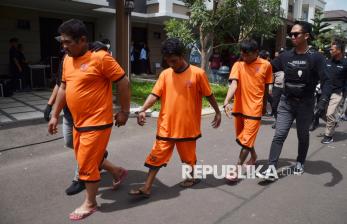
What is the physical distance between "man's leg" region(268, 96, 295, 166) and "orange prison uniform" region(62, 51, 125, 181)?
2144 mm

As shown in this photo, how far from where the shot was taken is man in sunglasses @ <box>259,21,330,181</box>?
3932 millimetres

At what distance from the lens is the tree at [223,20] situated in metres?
9.98

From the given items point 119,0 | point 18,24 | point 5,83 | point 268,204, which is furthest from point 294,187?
point 18,24

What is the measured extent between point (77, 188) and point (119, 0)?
620cm

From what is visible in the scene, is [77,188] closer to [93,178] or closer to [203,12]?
[93,178]

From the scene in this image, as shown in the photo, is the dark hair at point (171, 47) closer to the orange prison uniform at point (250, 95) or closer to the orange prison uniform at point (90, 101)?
the orange prison uniform at point (90, 101)

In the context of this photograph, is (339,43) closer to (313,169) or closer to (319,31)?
(313,169)

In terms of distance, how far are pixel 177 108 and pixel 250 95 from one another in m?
1.21

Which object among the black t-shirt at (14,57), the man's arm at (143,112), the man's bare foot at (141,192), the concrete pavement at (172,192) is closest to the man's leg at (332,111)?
the concrete pavement at (172,192)

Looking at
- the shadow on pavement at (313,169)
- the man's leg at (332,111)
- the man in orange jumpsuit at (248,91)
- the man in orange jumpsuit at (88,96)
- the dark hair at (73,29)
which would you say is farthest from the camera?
the man's leg at (332,111)

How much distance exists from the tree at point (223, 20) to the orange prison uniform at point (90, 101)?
7.30 meters

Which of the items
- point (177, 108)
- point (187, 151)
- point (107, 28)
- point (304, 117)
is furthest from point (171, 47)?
point (107, 28)

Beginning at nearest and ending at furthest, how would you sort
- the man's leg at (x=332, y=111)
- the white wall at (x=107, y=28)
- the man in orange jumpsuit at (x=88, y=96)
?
the man in orange jumpsuit at (x=88, y=96) → the man's leg at (x=332, y=111) → the white wall at (x=107, y=28)

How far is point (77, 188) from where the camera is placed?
A: 149 inches
